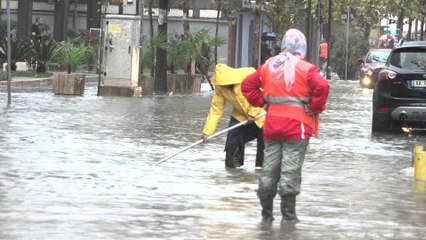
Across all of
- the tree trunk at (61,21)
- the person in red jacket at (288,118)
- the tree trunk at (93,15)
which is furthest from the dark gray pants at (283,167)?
the tree trunk at (93,15)

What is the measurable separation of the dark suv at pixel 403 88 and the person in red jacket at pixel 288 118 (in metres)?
9.88

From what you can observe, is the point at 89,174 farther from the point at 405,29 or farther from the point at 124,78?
the point at 405,29

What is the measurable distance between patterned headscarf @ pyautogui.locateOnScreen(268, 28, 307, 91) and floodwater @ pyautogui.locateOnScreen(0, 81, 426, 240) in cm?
114

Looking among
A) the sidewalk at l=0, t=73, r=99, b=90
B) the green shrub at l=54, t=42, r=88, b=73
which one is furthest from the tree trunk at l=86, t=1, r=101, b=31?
the green shrub at l=54, t=42, r=88, b=73

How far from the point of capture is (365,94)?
3688cm

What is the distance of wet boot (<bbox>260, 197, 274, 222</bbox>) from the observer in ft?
31.3

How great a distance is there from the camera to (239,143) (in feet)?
44.5

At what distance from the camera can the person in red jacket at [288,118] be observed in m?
9.38

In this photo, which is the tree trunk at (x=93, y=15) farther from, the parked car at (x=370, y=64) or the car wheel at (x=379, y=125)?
the car wheel at (x=379, y=125)

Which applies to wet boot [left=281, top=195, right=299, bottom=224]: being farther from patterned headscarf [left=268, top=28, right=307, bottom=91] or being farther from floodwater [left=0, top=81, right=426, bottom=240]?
patterned headscarf [left=268, top=28, right=307, bottom=91]

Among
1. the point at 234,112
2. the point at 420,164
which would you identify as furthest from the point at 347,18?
the point at 420,164

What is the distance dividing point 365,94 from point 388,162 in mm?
22036

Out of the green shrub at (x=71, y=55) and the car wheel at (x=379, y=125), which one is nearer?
the car wheel at (x=379, y=125)

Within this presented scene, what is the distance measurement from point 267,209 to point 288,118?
2.44 feet
